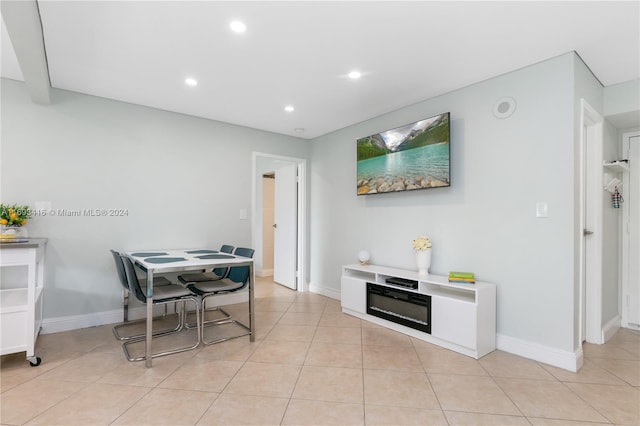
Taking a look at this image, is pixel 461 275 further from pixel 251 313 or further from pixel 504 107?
pixel 251 313

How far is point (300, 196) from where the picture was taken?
16.4 ft

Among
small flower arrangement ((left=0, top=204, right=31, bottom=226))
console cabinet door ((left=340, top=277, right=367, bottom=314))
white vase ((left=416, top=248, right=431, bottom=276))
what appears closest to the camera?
small flower arrangement ((left=0, top=204, right=31, bottom=226))

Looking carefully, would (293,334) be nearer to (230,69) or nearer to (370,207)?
(370,207)

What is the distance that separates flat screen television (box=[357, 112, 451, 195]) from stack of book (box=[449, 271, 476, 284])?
0.83 meters

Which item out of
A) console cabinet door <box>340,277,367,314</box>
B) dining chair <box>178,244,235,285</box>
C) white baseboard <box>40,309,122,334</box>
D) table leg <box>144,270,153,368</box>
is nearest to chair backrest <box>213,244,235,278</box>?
dining chair <box>178,244,235,285</box>

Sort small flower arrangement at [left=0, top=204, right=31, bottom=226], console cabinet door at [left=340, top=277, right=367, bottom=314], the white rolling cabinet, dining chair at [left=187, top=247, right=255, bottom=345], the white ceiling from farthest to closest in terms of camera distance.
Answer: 1. console cabinet door at [left=340, top=277, right=367, bottom=314]
2. dining chair at [left=187, top=247, right=255, bottom=345]
3. small flower arrangement at [left=0, top=204, right=31, bottom=226]
4. the white rolling cabinet
5. the white ceiling

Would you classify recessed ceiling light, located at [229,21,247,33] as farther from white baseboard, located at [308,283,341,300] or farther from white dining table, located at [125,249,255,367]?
white baseboard, located at [308,283,341,300]

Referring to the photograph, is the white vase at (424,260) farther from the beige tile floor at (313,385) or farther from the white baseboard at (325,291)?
the white baseboard at (325,291)

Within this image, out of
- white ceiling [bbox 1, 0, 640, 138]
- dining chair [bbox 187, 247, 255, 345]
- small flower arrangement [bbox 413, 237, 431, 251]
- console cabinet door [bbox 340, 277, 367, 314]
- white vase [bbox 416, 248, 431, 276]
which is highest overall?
white ceiling [bbox 1, 0, 640, 138]

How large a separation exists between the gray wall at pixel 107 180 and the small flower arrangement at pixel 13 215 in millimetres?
120

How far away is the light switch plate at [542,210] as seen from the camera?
8.26 ft

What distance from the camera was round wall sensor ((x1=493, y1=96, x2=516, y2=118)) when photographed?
2.73 meters

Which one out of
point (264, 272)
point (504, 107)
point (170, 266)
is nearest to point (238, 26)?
point (170, 266)

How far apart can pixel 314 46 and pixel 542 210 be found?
2.19 metres
